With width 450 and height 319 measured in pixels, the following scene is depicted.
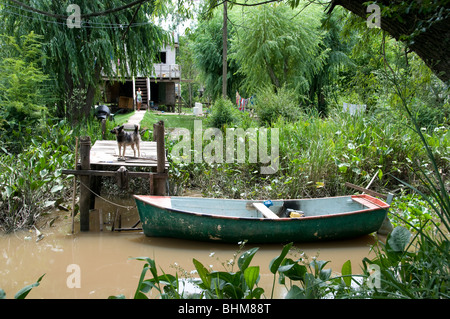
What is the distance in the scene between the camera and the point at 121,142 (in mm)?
7219

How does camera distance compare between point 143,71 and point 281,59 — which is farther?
point 281,59

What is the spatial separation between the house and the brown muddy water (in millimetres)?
15720

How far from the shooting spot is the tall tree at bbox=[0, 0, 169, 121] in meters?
10.6

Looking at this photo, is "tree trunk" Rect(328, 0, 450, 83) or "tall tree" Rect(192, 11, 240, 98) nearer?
"tree trunk" Rect(328, 0, 450, 83)

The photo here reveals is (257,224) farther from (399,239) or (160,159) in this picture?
(399,239)

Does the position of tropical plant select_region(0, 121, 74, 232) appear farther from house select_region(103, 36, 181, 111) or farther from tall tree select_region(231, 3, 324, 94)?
house select_region(103, 36, 181, 111)

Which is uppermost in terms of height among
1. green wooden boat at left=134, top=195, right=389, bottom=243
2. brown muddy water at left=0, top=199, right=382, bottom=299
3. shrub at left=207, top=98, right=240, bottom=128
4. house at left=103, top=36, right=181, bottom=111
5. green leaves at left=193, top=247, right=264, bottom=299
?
house at left=103, top=36, right=181, bottom=111

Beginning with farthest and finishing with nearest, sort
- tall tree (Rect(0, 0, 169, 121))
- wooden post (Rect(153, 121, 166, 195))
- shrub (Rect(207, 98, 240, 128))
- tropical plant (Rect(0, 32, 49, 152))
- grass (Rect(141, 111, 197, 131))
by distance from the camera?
grass (Rect(141, 111, 197, 131)) < shrub (Rect(207, 98, 240, 128)) < tall tree (Rect(0, 0, 169, 121)) < tropical plant (Rect(0, 32, 49, 152)) < wooden post (Rect(153, 121, 166, 195))

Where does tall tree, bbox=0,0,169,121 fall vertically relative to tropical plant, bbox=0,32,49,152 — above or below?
above

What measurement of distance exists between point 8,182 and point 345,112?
749cm

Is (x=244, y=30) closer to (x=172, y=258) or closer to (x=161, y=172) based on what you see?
(x=161, y=172)

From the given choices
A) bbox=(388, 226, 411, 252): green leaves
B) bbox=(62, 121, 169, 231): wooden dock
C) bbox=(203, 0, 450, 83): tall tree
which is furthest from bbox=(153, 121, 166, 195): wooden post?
bbox=(388, 226, 411, 252): green leaves

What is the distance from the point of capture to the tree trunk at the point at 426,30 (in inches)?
107

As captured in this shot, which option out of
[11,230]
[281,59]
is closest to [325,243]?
[11,230]
